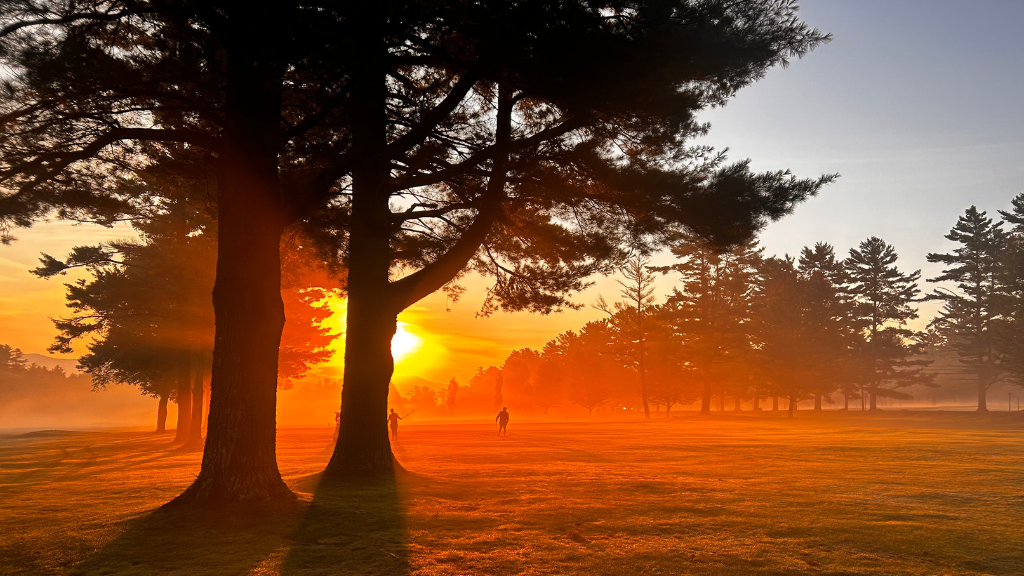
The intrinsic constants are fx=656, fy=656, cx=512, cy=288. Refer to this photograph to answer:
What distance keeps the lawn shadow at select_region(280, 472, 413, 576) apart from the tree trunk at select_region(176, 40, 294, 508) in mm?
981

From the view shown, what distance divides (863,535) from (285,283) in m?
15.0

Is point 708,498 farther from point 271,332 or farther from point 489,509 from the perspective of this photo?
point 271,332

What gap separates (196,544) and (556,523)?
4.43 metres

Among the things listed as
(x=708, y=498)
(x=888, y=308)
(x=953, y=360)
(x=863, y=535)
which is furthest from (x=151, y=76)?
(x=953, y=360)

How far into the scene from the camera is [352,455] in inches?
509

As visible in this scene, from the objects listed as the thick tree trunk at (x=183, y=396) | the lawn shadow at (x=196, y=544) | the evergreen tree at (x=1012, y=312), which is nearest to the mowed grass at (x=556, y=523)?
the lawn shadow at (x=196, y=544)

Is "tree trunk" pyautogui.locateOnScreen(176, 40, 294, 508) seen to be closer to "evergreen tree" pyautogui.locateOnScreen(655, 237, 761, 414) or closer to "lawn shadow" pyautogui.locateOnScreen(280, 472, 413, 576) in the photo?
"lawn shadow" pyautogui.locateOnScreen(280, 472, 413, 576)

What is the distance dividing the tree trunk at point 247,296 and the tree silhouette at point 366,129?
0.03 metres

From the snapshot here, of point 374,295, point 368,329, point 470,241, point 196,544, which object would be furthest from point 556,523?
point 374,295

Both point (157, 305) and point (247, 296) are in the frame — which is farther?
point (157, 305)

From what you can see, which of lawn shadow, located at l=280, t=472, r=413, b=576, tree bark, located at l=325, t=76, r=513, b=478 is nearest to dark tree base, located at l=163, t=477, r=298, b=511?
lawn shadow, located at l=280, t=472, r=413, b=576

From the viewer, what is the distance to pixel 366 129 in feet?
40.4

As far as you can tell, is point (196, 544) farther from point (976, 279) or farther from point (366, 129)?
point (976, 279)

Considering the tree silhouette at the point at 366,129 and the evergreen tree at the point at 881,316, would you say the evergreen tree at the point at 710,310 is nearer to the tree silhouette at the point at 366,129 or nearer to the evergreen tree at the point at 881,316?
Answer: the evergreen tree at the point at 881,316
